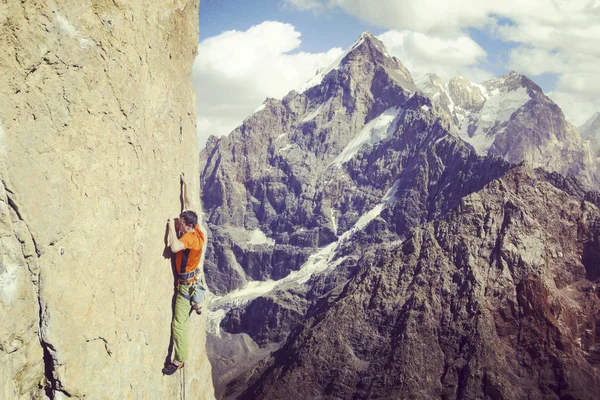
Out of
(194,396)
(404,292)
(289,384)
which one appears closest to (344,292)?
(404,292)

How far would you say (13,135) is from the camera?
771 centimetres

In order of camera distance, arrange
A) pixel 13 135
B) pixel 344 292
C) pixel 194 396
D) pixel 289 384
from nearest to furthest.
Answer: pixel 13 135, pixel 194 396, pixel 289 384, pixel 344 292

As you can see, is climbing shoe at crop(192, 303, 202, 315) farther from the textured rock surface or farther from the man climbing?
the textured rock surface

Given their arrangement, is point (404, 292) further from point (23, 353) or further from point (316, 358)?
point (23, 353)

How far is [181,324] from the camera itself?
12.6m

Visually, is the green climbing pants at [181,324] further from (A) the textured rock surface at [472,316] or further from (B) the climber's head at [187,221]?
(A) the textured rock surface at [472,316]

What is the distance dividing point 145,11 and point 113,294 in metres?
5.41

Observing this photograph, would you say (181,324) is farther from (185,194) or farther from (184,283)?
(185,194)

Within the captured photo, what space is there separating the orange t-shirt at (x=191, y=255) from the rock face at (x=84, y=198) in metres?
0.48

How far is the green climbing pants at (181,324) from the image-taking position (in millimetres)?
12469

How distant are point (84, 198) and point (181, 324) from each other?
473 cm

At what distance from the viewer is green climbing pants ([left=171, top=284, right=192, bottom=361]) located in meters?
12.5

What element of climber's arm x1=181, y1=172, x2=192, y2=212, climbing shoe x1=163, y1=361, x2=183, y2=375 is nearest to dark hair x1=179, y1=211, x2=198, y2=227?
climber's arm x1=181, y1=172, x2=192, y2=212

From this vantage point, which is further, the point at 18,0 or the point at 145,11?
the point at 145,11
